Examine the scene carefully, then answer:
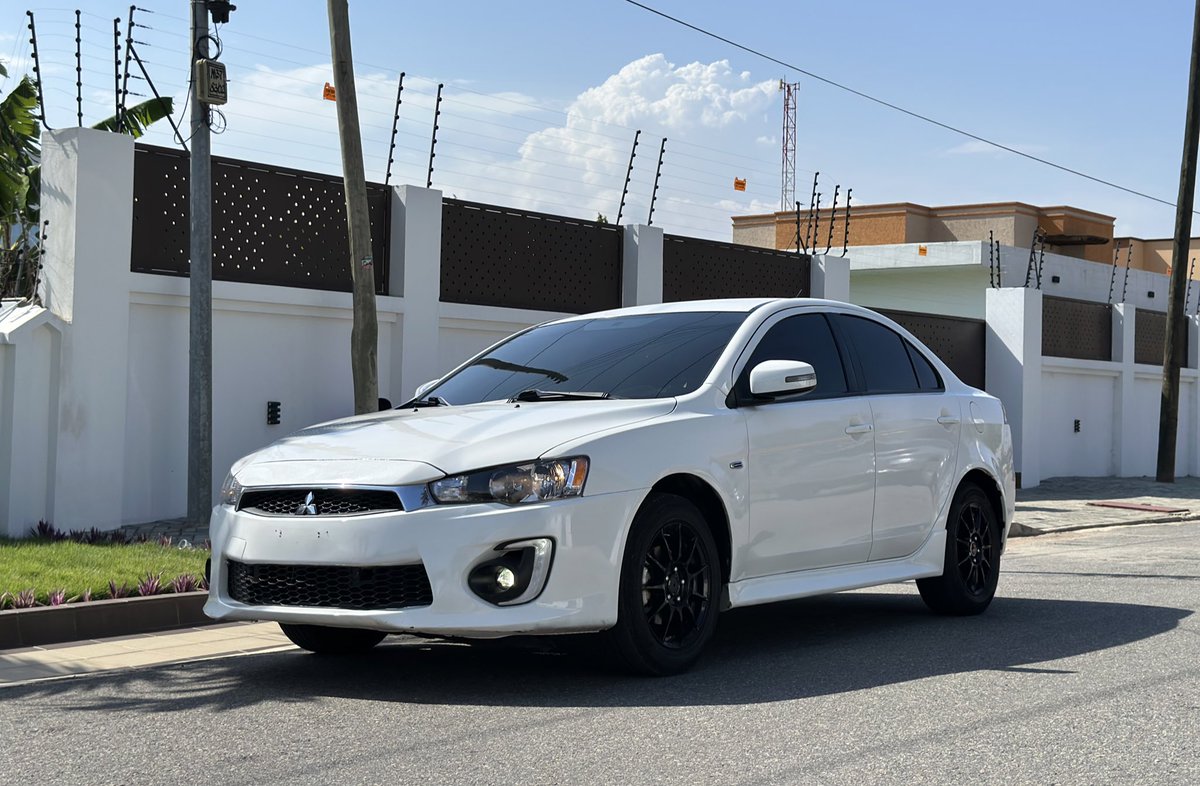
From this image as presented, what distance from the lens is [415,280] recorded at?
571 inches

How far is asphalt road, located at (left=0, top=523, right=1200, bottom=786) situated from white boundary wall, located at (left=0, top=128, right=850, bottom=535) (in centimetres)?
515

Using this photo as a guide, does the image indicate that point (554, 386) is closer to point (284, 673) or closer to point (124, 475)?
point (284, 673)

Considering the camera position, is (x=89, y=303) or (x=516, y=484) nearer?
(x=516, y=484)

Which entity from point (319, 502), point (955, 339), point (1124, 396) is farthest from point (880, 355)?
point (1124, 396)

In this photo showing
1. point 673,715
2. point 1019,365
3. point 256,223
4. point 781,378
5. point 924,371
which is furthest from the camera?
point 1019,365

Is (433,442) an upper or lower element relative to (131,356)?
lower

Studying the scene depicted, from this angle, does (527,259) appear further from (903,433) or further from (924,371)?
(903,433)

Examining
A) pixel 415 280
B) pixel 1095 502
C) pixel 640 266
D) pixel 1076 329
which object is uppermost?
pixel 640 266

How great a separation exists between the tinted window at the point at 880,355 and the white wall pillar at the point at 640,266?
8.65 metres

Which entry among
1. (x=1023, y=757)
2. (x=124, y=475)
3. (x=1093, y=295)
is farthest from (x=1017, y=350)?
(x=1023, y=757)

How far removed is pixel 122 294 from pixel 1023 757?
9.13 metres

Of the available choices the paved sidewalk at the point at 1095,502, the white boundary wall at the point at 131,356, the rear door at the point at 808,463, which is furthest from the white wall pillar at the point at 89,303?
the paved sidewalk at the point at 1095,502

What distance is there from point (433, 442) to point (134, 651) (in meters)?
2.51

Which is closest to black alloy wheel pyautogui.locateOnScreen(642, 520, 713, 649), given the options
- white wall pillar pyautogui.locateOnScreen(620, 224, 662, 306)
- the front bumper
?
the front bumper
